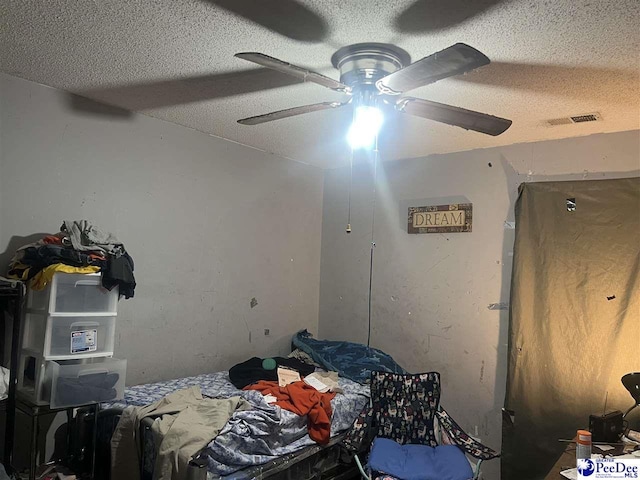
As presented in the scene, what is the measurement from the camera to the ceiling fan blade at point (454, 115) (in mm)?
1978

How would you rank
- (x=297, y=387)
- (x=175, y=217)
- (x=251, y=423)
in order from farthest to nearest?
(x=175, y=217) → (x=297, y=387) → (x=251, y=423)

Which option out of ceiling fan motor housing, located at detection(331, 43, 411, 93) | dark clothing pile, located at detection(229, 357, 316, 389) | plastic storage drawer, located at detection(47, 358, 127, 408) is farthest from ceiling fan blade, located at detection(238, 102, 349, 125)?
dark clothing pile, located at detection(229, 357, 316, 389)

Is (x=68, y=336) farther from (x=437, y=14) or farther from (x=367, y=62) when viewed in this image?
(x=437, y=14)

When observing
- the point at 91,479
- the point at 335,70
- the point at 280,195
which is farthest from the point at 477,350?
the point at 91,479

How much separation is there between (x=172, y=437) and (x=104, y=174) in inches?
64.3

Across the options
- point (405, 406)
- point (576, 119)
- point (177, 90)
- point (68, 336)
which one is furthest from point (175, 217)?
point (576, 119)

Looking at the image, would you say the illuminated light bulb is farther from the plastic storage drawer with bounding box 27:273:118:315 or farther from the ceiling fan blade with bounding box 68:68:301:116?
the plastic storage drawer with bounding box 27:273:118:315

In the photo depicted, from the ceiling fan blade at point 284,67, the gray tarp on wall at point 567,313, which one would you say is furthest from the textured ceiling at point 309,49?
the gray tarp on wall at point 567,313

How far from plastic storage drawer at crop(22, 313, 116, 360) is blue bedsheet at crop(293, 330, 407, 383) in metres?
1.73

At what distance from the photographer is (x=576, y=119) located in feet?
9.02

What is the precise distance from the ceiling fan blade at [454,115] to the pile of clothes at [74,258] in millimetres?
1632

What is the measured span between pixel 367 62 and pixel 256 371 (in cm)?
219

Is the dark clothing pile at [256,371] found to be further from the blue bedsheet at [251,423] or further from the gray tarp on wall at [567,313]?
the gray tarp on wall at [567,313]

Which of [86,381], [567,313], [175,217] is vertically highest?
[175,217]
